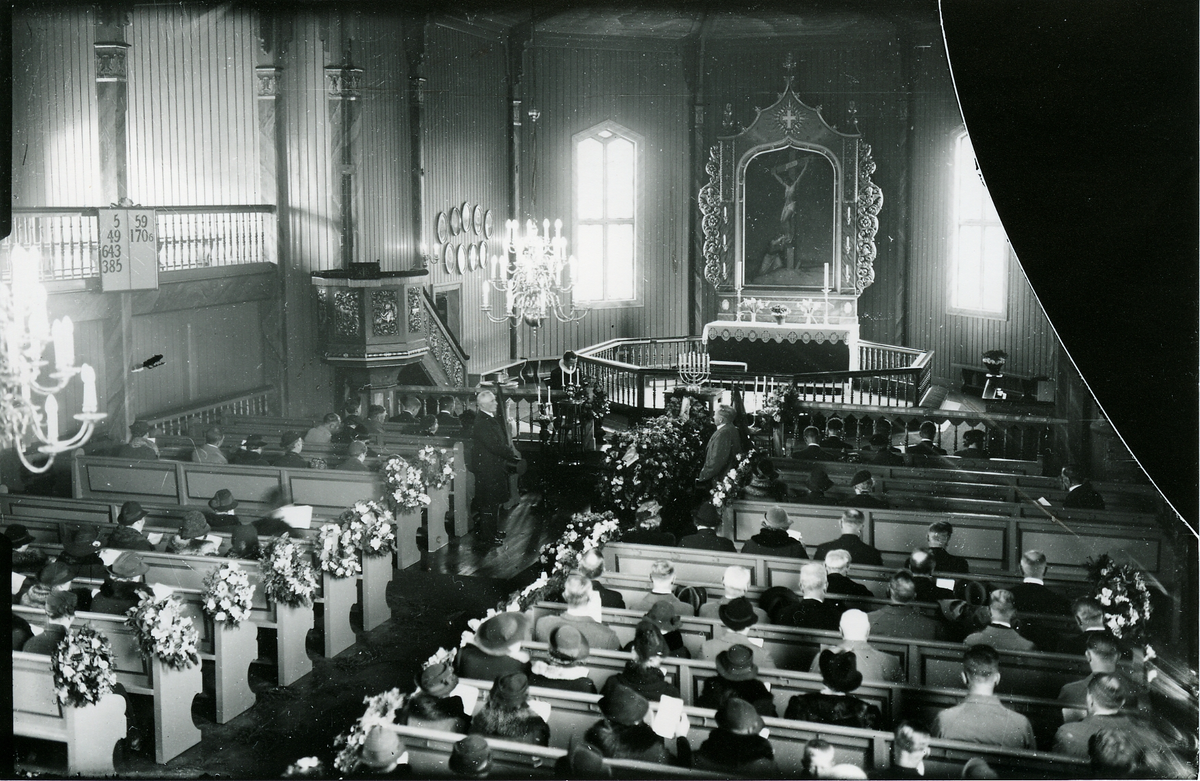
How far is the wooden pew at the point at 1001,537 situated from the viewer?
6.70 m

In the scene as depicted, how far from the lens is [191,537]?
6.64m

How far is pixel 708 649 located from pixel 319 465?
4.28 metres

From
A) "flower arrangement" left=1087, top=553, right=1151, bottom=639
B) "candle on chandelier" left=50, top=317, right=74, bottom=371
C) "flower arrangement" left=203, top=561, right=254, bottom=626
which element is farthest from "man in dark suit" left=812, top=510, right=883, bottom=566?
"candle on chandelier" left=50, top=317, right=74, bottom=371

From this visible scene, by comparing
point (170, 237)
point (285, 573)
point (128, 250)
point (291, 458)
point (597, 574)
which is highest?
point (170, 237)

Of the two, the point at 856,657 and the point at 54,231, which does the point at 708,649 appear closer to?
the point at 856,657

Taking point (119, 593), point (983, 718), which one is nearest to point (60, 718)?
point (119, 593)

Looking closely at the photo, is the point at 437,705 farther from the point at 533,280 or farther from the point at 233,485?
the point at 533,280

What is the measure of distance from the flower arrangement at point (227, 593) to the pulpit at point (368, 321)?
17.1 ft

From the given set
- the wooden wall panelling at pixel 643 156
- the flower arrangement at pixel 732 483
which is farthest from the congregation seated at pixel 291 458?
the wooden wall panelling at pixel 643 156

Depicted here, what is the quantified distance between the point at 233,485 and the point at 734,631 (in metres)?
4.61

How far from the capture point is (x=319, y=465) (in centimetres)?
847

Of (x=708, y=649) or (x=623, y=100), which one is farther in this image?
(x=623, y=100)

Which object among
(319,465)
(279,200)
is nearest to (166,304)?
(279,200)

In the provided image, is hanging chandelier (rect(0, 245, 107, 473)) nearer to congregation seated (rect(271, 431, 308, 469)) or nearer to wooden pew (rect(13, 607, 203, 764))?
wooden pew (rect(13, 607, 203, 764))
